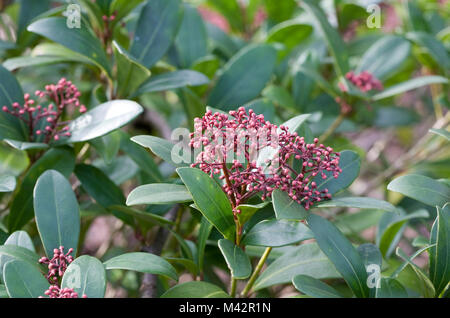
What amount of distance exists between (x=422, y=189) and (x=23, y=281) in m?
0.69

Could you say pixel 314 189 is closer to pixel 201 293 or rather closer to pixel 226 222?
pixel 226 222

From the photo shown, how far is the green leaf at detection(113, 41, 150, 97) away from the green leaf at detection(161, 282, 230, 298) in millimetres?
468

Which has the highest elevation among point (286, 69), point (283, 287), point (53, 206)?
point (286, 69)

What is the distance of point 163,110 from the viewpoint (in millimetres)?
1850

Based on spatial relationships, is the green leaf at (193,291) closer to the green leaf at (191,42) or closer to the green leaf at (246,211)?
the green leaf at (246,211)

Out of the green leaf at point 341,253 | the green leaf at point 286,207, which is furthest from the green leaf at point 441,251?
the green leaf at point 286,207

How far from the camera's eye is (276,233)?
0.87 meters

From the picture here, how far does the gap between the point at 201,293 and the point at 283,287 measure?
→ 66 cm

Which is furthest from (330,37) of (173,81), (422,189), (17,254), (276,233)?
(17,254)

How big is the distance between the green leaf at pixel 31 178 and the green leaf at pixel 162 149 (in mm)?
276

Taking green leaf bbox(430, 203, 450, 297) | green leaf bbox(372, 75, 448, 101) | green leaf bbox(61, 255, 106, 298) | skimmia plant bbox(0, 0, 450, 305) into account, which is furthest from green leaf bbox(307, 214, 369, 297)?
green leaf bbox(372, 75, 448, 101)

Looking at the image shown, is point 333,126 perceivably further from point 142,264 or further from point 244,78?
point 142,264

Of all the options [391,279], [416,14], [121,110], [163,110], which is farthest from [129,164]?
[416,14]
